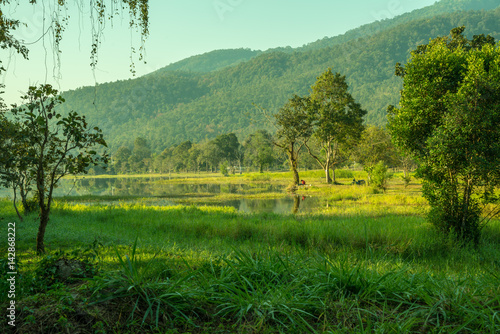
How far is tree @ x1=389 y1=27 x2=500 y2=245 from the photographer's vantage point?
8.62 meters

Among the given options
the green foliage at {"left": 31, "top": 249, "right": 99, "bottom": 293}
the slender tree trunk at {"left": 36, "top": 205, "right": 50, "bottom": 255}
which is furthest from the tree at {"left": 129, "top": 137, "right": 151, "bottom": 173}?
the green foliage at {"left": 31, "top": 249, "right": 99, "bottom": 293}

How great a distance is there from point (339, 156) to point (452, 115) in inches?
1791

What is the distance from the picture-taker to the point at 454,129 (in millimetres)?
8625

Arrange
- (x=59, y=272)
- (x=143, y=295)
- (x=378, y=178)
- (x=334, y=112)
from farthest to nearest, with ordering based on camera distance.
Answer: (x=334, y=112) → (x=378, y=178) → (x=59, y=272) → (x=143, y=295)

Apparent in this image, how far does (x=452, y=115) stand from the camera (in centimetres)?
880

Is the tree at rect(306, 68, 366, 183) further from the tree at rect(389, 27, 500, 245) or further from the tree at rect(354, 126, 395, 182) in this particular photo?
the tree at rect(389, 27, 500, 245)

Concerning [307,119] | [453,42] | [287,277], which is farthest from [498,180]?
[307,119]

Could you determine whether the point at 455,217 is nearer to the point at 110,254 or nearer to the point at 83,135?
the point at 110,254

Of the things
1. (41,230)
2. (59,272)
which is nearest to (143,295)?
(59,272)

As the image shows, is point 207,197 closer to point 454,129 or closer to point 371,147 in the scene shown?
point 454,129

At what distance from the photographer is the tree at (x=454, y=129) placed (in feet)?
28.3

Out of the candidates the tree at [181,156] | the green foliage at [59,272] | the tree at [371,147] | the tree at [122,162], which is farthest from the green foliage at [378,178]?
the tree at [122,162]

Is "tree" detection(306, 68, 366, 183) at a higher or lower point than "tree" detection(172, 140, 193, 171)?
higher

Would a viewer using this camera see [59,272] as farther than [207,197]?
No
